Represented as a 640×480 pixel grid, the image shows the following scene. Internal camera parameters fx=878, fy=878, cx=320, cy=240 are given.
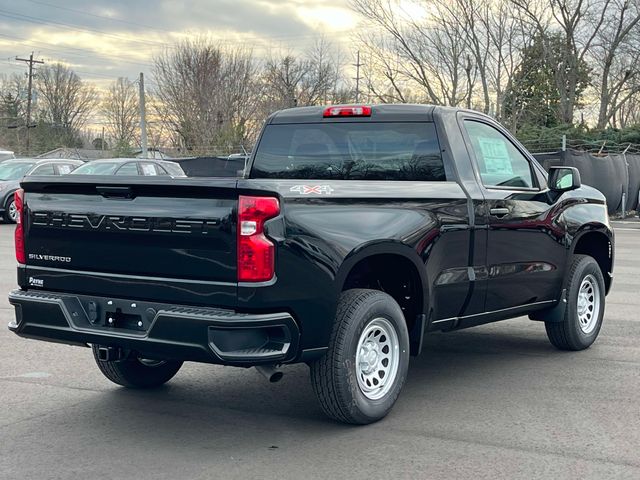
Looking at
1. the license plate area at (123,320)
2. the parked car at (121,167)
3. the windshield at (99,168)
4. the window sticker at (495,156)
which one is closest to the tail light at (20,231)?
the license plate area at (123,320)

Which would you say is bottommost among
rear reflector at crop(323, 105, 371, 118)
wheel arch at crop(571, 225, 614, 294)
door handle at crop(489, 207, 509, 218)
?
wheel arch at crop(571, 225, 614, 294)

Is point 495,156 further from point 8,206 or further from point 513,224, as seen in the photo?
point 8,206

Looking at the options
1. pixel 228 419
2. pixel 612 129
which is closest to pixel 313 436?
pixel 228 419

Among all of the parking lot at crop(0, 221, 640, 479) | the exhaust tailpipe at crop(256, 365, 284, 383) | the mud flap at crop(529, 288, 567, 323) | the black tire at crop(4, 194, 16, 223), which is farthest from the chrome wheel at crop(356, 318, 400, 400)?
the black tire at crop(4, 194, 16, 223)

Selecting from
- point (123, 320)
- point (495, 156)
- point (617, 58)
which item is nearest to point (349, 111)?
point (495, 156)

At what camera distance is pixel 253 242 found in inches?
178

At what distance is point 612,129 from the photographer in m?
39.1

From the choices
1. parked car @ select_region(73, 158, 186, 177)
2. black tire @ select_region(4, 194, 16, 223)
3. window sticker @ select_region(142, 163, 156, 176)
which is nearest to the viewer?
parked car @ select_region(73, 158, 186, 177)

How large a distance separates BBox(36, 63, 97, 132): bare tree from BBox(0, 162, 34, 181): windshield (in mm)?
61187

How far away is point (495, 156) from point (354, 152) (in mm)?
1102

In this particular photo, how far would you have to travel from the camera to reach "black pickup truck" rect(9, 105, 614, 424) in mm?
4586

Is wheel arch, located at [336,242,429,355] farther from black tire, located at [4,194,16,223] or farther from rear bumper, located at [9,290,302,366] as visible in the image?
black tire, located at [4,194,16,223]

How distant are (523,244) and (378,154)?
1316 mm

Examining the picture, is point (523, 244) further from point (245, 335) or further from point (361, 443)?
point (245, 335)
